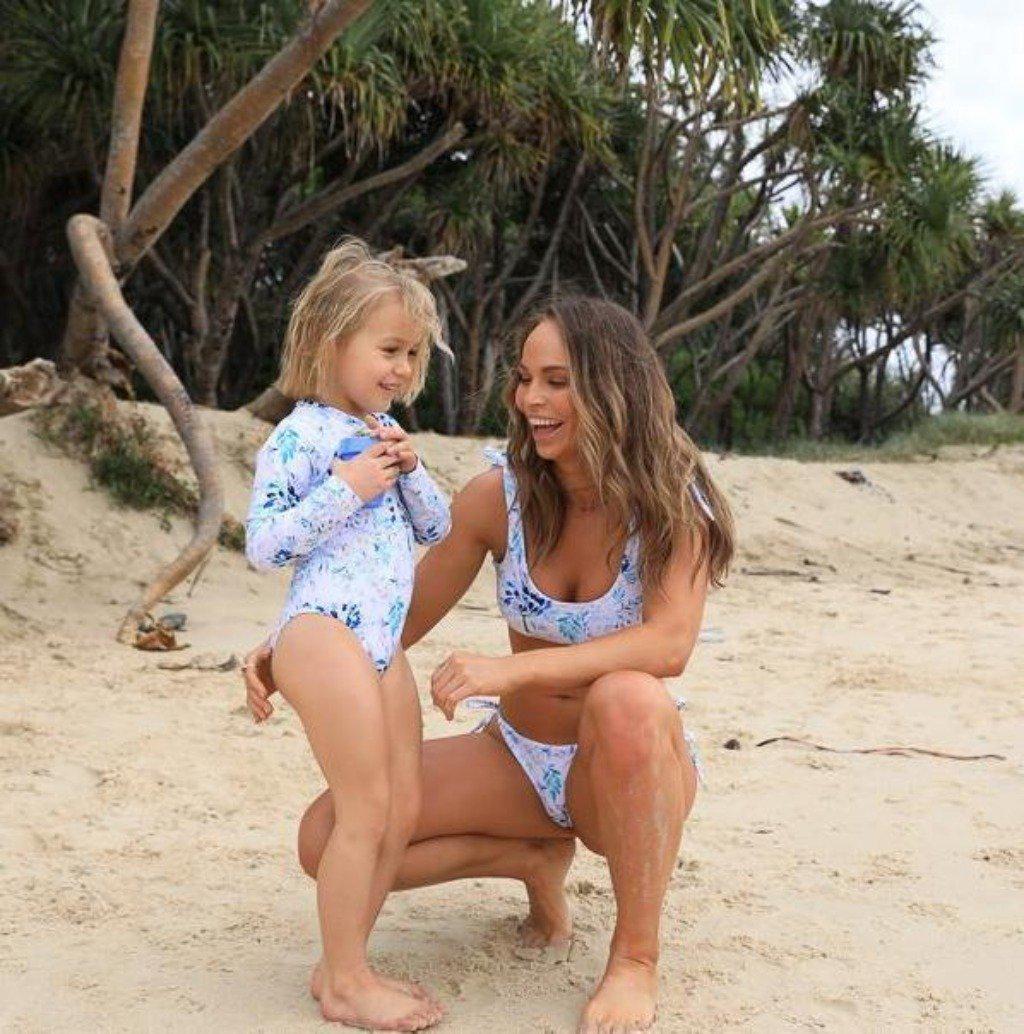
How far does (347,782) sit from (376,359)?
674 mm

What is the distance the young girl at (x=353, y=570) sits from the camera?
230 cm

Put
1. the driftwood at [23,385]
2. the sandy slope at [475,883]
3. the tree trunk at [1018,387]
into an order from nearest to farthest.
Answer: the sandy slope at [475,883] < the driftwood at [23,385] < the tree trunk at [1018,387]

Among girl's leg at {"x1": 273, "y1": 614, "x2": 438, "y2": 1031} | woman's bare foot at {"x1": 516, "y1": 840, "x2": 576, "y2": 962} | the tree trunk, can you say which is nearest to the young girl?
girl's leg at {"x1": 273, "y1": 614, "x2": 438, "y2": 1031}


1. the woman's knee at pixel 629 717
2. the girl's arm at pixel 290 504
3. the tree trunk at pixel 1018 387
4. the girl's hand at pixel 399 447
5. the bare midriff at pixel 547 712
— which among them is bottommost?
the bare midriff at pixel 547 712

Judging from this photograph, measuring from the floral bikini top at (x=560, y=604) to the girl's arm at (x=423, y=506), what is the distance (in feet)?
0.42

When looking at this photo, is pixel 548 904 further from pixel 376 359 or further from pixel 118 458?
pixel 118 458

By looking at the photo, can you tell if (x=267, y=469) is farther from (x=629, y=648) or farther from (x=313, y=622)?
(x=629, y=648)

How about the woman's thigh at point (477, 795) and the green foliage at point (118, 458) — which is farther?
the green foliage at point (118, 458)

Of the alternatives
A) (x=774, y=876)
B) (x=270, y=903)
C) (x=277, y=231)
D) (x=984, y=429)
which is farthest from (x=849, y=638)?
(x=984, y=429)

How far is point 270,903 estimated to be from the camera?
3.00 meters

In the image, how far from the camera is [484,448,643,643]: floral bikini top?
8.42ft

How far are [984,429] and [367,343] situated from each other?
13376 millimetres

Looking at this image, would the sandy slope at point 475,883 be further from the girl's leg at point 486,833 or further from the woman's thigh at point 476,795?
the woman's thigh at point 476,795

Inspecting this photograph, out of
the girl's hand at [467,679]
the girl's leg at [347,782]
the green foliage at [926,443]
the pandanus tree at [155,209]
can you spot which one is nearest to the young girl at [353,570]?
the girl's leg at [347,782]
